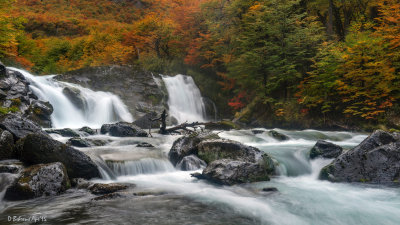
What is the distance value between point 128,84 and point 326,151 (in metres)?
15.9

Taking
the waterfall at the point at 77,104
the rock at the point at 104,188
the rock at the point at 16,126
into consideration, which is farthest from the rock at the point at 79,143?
the waterfall at the point at 77,104

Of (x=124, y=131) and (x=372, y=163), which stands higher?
(x=124, y=131)

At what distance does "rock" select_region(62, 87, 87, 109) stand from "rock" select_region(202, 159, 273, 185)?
1290 centimetres

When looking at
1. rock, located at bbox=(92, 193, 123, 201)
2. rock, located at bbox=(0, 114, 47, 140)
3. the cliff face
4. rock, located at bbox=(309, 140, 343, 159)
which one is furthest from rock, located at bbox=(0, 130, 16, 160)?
the cliff face

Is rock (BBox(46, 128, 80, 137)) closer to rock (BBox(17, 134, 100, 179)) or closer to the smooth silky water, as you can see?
the smooth silky water

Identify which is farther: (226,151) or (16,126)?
(226,151)

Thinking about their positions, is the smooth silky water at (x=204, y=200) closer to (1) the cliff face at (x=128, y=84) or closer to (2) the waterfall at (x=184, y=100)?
(1) the cliff face at (x=128, y=84)

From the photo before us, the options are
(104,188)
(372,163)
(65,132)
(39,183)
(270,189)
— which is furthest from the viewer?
(65,132)

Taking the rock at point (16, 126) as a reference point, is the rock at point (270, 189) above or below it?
below

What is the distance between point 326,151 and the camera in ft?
28.7

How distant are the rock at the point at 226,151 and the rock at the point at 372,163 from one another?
2111mm

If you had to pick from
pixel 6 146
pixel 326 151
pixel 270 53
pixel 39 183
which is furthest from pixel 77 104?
pixel 326 151

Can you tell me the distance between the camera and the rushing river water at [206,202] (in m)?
4.71

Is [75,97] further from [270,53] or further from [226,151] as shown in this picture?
[270,53]
